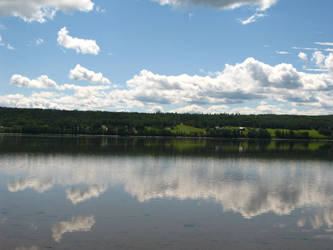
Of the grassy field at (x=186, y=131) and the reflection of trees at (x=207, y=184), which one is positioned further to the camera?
the grassy field at (x=186, y=131)

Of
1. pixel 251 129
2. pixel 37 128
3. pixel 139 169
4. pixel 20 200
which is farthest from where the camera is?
pixel 251 129

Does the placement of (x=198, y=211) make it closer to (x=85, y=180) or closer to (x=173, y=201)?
(x=173, y=201)

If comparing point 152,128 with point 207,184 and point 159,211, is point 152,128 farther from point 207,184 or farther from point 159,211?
point 159,211

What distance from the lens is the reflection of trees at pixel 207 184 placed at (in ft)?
80.0

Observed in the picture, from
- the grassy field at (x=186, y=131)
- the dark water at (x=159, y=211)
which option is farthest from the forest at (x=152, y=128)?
the dark water at (x=159, y=211)

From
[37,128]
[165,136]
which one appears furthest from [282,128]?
[37,128]

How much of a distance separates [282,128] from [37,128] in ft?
442

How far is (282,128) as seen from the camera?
190 metres

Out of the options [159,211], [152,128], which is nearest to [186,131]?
[152,128]

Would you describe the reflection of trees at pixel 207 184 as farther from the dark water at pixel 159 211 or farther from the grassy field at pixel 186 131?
the grassy field at pixel 186 131

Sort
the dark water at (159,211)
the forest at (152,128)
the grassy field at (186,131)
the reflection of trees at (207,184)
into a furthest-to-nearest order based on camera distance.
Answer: the grassy field at (186,131) < the forest at (152,128) < the reflection of trees at (207,184) < the dark water at (159,211)

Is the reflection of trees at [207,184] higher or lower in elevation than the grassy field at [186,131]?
lower

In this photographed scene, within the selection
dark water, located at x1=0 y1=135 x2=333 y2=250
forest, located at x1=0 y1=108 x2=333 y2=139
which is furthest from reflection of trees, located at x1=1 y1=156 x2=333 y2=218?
forest, located at x1=0 y1=108 x2=333 y2=139

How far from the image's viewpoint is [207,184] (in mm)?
30844
